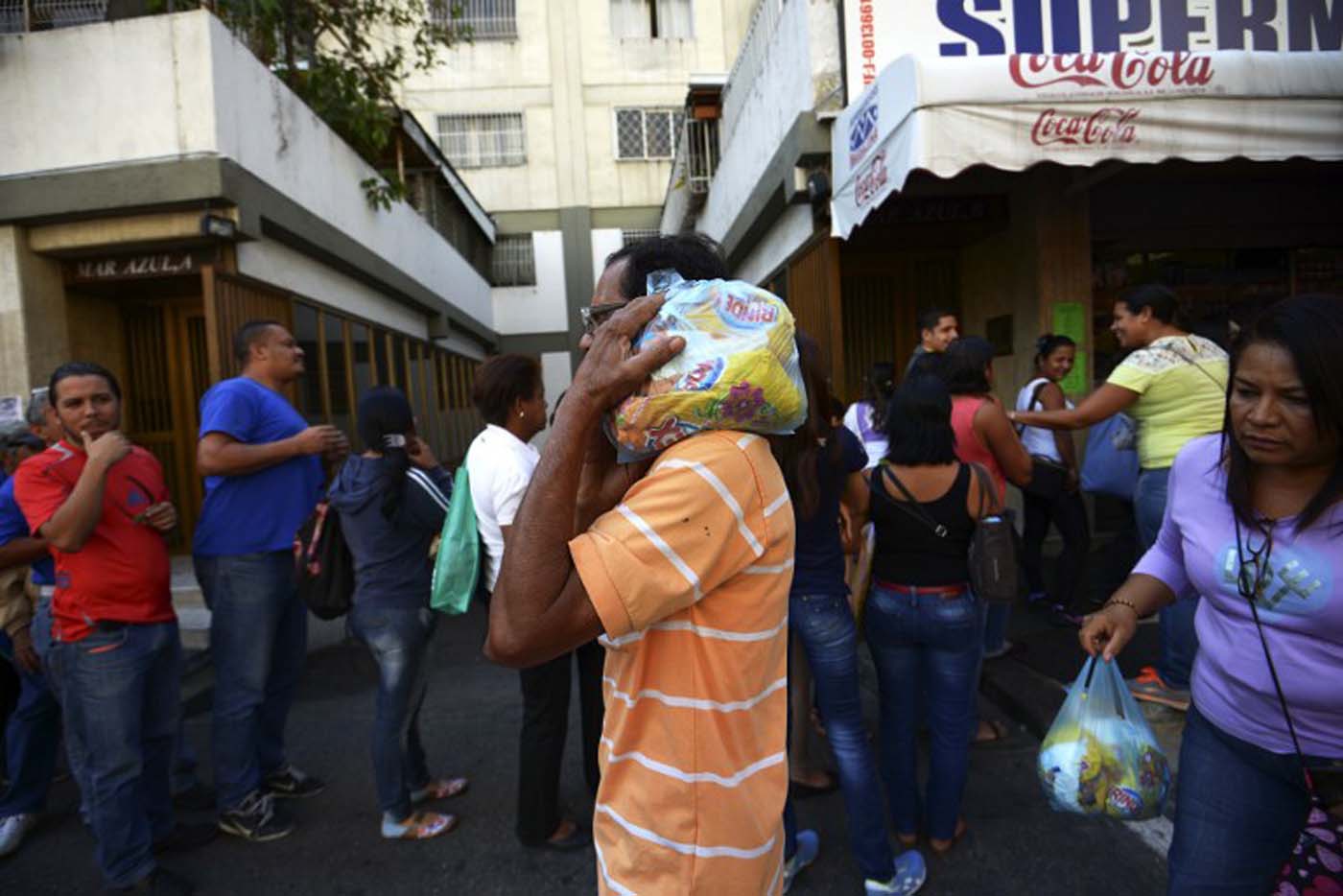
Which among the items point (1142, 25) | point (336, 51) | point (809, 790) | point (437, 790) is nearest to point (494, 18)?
point (336, 51)

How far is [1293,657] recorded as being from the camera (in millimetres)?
1626

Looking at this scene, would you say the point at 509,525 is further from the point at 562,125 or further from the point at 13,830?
the point at 562,125

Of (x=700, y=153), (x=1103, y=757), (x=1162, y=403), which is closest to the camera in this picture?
(x=1103, y=757)

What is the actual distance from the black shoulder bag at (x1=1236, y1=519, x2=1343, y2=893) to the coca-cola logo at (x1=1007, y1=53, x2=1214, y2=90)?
3715 millimetres

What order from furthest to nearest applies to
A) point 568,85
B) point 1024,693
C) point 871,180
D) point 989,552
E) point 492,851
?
1. point 568,85
2. point 871,180
3. point 1024,693
4. point 492,851
5. point 989,552

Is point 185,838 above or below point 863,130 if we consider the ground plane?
below

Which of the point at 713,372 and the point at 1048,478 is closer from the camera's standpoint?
the point at 713,372

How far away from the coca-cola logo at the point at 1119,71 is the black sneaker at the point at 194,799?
5.66m

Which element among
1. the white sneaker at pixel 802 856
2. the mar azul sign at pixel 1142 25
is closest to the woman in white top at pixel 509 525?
the white sneaker at pixel 802 856

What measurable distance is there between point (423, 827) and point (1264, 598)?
3103 millimetres

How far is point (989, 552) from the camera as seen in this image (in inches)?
107

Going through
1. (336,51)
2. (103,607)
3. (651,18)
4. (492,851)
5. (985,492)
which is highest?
(651,18)

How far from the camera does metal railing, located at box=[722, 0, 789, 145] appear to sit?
24.2 ft

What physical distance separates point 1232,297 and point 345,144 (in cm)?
867
